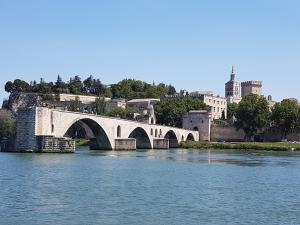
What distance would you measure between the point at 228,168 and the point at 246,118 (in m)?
63.0

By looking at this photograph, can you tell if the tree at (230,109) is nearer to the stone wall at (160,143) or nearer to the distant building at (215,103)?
the distant building at (215,103)

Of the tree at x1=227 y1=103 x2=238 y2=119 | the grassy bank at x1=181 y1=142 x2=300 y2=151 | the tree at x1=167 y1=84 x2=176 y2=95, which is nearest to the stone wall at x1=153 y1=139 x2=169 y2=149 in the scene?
the grassy bank at x1=181 y1=142 x2=300 y2=151

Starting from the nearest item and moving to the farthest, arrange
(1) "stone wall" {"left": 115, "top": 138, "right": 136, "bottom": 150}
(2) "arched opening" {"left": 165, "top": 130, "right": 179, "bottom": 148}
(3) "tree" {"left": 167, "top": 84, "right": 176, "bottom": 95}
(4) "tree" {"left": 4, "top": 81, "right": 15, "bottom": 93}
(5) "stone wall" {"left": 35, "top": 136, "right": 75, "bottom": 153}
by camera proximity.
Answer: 1. (5) "stone wall" {"left": 35, "top": 136, "right": 75, "bottom": 153}
2. (1) "stone wall" {"left": 115, "top": 138, "right": 136, "bottom": 150}
3. (2) "arched opening" {"left": 165, "top": 130, "right": 179, "bottom": 148}
4. (4) "tree" {"left": 4, "top": 81, "right": 15, "bottom": 93}
5. (3) "tree" {"left": 167, "top": 84, "right": 176, "bottom": 95}

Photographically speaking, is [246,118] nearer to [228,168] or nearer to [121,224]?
[228,168]

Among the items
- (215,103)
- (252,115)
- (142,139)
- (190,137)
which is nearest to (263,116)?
(252,115)

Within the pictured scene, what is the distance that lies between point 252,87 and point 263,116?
286ft

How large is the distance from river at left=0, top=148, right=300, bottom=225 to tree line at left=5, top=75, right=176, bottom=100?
337ft

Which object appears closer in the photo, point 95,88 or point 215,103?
point 215,103

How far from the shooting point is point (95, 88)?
160875 mm

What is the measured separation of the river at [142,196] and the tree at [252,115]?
211 ft

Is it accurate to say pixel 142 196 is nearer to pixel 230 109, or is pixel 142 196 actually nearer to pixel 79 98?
pixel 79 98

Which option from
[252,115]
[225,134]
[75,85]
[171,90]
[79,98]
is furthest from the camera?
[171,90]

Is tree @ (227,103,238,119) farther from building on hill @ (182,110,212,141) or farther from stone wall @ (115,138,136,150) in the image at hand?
stone wall @ (115,138,136,150)

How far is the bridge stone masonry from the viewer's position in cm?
5409
